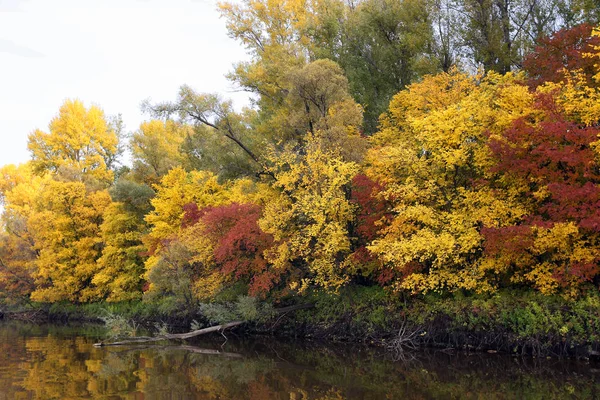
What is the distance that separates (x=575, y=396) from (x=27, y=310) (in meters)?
41.3

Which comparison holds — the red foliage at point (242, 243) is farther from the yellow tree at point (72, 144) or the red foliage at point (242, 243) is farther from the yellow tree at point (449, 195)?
the yellow tree at point (72, 144)

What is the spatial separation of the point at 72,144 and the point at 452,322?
136 feet

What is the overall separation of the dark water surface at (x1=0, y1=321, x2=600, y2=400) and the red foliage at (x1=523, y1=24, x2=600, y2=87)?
1045cm

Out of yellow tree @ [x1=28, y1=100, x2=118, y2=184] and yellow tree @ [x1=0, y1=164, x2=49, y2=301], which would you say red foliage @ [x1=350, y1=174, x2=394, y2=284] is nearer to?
yellow tree @ [x1=0, y1=164, x2=49, y2=301]

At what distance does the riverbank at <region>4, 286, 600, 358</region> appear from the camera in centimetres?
1764

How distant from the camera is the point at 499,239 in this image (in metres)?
18.3

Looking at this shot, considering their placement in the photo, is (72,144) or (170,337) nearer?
(170,337)

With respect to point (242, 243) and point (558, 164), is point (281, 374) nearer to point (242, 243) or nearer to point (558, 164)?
point (242, 243)

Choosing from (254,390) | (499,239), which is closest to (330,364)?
A: (254,390)

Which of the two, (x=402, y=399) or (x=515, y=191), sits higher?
(x=515, y=191)

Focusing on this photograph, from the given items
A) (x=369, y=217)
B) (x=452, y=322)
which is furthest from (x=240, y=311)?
(x=452, y=322)

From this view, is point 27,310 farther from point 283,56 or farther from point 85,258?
point 283,56

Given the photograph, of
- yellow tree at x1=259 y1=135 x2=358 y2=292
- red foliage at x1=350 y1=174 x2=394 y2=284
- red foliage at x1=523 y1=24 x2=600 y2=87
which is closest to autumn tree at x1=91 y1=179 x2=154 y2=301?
yellow tree at x1=259 y1=135 x2=358 y2=292

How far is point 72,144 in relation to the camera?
167 feet
